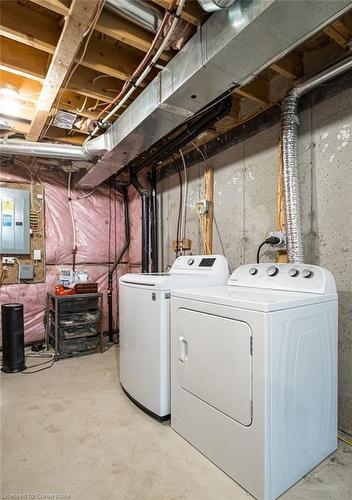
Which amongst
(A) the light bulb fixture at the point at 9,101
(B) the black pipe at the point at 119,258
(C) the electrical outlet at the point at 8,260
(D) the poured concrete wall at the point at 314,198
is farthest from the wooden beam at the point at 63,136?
(D) the poured concrete wall at the point at 314,198

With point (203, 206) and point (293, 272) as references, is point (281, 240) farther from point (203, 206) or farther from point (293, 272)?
point (203, 206)

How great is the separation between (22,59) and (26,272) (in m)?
2.45

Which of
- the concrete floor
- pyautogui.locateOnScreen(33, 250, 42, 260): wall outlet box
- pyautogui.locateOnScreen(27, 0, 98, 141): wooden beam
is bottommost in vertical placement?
the concrete floor

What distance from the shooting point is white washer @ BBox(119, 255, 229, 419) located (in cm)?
192

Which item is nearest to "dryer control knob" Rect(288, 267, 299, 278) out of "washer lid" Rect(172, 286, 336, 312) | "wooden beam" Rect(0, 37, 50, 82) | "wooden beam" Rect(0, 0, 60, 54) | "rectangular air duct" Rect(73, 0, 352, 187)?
"washer lid" Rect(172, 286, 336, 312)

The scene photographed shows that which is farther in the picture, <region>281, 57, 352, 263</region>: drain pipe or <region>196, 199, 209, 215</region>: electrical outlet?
<region>196, 199, 209, 215</region>: electrical outlet

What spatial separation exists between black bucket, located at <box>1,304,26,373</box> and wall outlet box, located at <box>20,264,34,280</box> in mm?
677

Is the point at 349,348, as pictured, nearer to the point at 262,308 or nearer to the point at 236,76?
the point at 262,308

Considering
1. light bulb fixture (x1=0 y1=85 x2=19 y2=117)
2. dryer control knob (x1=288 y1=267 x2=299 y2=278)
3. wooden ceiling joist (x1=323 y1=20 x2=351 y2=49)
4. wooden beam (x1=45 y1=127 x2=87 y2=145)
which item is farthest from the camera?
wooden beam (x1=45 y1=127 x2=87 y2=145)

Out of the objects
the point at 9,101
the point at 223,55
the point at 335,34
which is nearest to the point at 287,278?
the point at 223,55

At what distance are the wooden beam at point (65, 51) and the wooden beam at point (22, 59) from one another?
0.46ft

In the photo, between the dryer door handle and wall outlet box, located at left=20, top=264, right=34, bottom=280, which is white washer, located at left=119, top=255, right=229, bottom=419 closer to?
the dryer door handle

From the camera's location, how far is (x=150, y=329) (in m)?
2.00

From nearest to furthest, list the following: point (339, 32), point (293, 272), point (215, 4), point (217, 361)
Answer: point (215, 4), point (217, 361), point (339, 32), point (293, 272)
